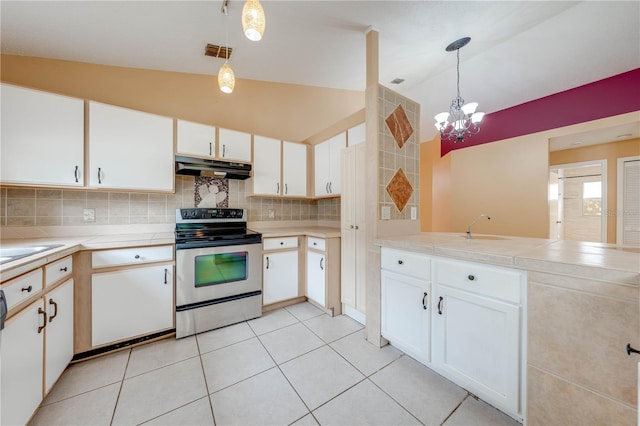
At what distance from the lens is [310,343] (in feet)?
6.43

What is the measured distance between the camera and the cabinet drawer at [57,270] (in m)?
1.33

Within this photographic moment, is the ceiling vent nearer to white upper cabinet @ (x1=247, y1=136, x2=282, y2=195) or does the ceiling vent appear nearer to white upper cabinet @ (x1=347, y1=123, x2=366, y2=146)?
white upper cabinet @ (x1=247, y1=136, x2=282, y2=195)

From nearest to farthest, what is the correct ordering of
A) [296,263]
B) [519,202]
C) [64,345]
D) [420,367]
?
[64,345] < [420,367] < [296,263] < [519,202]

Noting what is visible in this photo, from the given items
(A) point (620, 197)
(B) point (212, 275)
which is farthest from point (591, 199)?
(B) point (212, 275)

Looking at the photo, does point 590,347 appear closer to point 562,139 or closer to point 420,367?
point 420,367

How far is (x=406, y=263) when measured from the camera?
168 centimetres

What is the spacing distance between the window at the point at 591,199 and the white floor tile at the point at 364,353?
554 centimetres

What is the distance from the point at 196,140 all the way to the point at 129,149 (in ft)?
1.91

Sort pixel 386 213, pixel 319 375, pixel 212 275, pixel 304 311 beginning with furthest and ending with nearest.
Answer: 1. pixel 304 311
2. pixel 212 275
3. pixel 386 213
4. pixel 319 375

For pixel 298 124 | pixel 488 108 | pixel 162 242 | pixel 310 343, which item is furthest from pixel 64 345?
pixel 488 108

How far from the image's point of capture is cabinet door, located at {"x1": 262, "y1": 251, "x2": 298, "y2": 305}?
2504 millimetres

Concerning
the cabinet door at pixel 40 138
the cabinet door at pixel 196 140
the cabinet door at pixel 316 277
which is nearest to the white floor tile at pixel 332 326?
the cabinet door at pixel 316 277

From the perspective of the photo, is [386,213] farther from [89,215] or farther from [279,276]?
[89,215]

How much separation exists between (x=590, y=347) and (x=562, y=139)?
413 centimetres
